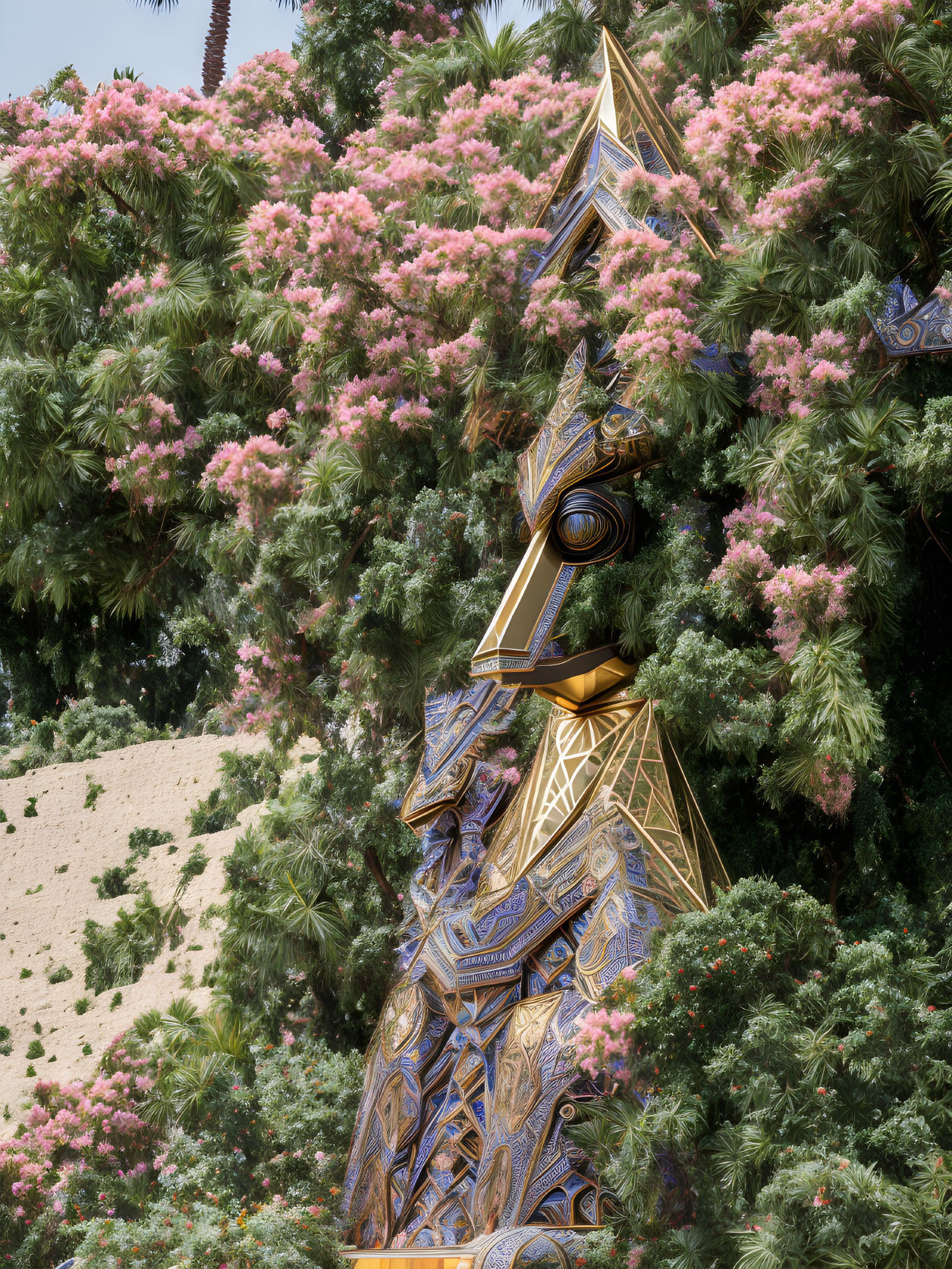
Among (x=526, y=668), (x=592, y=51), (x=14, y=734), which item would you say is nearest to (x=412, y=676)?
(x=526, y=668)

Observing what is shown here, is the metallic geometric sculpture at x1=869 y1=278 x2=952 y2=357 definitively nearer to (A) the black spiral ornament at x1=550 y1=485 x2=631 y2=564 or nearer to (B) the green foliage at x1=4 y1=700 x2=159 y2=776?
(A) the black spiral ornament at x1=550 y1=485 x2=631 y2=564

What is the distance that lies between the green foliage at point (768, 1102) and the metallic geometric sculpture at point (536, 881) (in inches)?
15.3

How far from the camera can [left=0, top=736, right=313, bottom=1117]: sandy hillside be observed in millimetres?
16812

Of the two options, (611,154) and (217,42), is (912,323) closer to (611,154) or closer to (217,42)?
(611,154)

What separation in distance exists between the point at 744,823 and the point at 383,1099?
242 centimetres

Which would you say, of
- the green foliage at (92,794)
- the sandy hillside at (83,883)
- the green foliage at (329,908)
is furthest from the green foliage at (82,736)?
the green foliage at (329,908)

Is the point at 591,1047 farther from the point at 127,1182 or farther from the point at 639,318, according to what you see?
the point at 127,1182

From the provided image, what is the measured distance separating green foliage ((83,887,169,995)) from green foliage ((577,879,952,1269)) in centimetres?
1253

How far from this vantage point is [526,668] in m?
6.94

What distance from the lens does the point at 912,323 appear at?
6.72 metres

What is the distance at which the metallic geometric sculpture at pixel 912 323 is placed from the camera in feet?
21.7

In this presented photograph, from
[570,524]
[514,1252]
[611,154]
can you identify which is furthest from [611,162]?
[514,1252]

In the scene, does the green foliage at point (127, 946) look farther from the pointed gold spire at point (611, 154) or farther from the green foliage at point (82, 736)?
the pointed gold spire at point (611, 154)

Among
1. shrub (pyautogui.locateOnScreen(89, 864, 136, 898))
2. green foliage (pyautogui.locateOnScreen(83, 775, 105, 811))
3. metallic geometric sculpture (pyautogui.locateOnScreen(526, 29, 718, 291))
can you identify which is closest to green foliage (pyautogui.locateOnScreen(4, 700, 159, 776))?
green foliage (pyautogui.locateOnScreen(83, 775, 105, 811))
